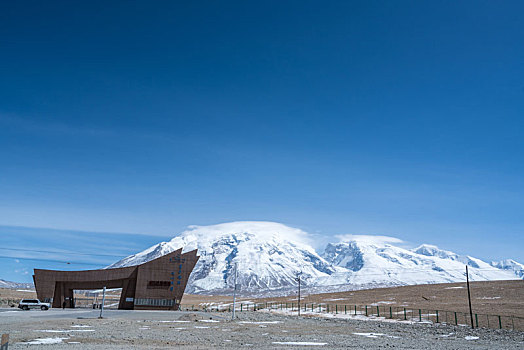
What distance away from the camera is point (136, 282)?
86.1 metres

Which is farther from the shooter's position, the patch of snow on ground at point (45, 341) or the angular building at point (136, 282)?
the angular building at point (136, 282)

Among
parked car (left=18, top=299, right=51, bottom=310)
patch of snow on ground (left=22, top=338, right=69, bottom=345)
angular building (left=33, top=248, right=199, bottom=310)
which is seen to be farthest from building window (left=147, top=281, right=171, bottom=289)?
patch of snow on ground (left=22, top=338, right=69, bottom=345)

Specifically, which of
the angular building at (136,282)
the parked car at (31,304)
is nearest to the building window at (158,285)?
the angular building at (136,282)

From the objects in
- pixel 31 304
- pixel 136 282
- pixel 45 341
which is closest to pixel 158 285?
pixel 136 282

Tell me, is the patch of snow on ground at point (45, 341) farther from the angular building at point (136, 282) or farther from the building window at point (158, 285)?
the building window at point (158, 285)

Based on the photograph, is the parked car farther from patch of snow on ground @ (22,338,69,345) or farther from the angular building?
patch of snow on ground @ (22,338,69,345)

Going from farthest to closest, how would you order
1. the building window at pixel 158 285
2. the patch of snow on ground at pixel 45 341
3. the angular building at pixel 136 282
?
the building window at pixel 158 285
the angular building at pixel 136 282
the patch of snow on ground at pixel 45 341

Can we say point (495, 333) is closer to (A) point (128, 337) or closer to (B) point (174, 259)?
(A) point (128, 337)

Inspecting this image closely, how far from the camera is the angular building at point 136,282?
280ft

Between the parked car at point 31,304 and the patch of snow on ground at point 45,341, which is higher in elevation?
the patch of snow on ground at point 45,341

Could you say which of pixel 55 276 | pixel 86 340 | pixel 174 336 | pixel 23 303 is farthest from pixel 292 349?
pixel 55 276

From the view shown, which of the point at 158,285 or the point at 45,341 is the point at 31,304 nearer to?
the point at 158,285

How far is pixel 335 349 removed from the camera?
1038 inches

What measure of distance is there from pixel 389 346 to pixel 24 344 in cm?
2347
